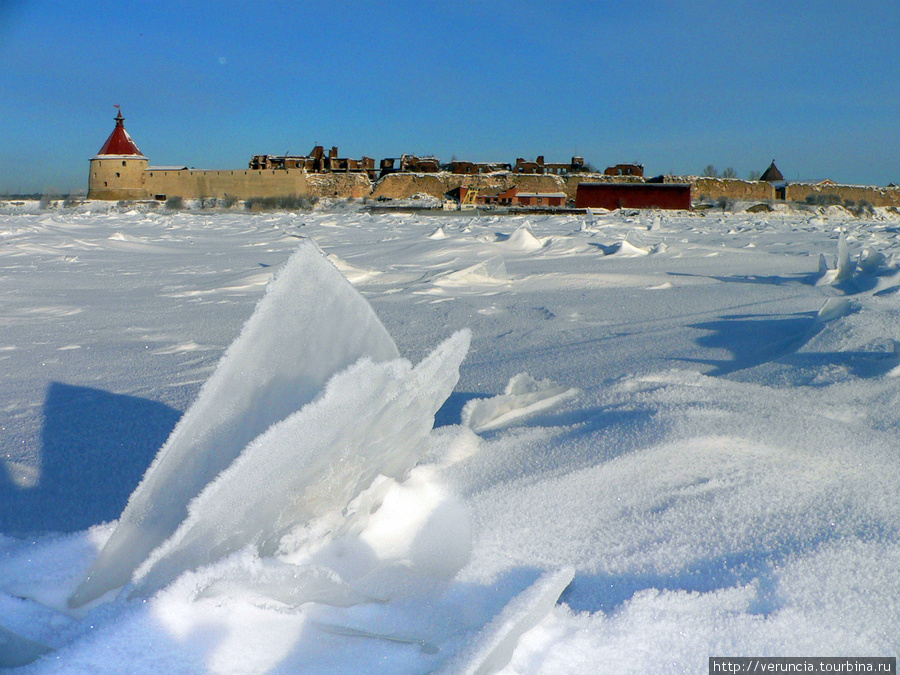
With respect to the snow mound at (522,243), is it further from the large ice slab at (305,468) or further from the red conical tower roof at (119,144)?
the red conical tower roof at (119,144)

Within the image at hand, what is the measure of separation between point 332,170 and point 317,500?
30875 mm

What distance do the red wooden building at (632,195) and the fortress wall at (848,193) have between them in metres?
7.98

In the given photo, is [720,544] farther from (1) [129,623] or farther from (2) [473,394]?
(2) [473,394]

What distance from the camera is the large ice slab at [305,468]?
86 centimetres

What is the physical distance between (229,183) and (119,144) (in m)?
4.67

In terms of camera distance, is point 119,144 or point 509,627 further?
point 119,144

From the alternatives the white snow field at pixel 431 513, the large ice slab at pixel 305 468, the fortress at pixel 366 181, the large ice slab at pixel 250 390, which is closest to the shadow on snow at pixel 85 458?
the white snow field at pixel 431 513

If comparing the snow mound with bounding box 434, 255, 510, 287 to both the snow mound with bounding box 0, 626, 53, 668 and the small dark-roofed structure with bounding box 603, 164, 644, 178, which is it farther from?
the small dark-roofed structure with bounding box 603, 164, 644, 178

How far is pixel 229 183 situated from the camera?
1175 inches

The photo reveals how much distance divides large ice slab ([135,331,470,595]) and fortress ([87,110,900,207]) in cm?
2780

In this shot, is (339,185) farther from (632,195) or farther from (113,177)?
(632,195)

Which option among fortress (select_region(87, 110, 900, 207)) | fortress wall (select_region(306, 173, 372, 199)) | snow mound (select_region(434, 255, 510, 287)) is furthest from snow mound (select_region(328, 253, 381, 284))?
fortress wall (select_region(306, 173, 372, 199))

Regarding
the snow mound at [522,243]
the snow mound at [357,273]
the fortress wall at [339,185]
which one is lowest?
the snow mound at [357,273]

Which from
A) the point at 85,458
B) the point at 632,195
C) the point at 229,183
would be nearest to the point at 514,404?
the point at 85,458
